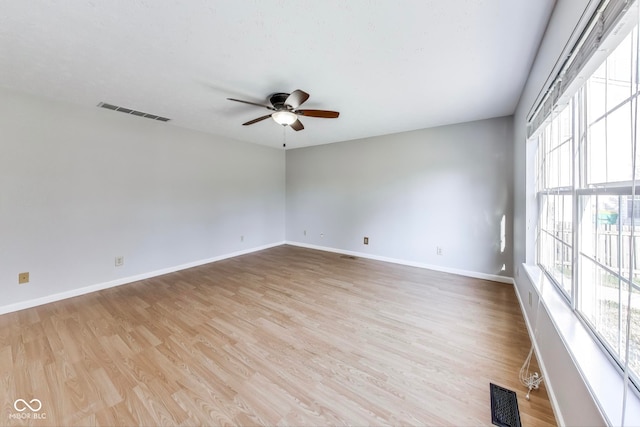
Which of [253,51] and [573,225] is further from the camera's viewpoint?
[253,51]

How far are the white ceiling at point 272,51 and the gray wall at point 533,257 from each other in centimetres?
16

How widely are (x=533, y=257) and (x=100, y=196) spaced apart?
5.14 meters

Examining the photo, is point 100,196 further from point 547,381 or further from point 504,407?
point 547,381

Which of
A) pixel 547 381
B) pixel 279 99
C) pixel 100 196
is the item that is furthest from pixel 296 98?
pixel 100 196

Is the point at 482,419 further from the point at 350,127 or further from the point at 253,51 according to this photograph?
the point at 350,127

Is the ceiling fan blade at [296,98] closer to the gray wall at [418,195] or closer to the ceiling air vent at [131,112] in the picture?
the ceiling air vent at [131,112]

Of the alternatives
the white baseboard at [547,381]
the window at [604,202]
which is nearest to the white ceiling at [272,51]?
the window at [604,202]

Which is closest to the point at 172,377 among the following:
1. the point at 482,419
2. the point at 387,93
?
the point at 482,419

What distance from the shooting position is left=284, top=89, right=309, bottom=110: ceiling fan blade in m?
2.14

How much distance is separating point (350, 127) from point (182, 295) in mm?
3431

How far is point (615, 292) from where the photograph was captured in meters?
1.02

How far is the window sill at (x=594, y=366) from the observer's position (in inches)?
31.2

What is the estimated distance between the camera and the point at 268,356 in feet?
5.98

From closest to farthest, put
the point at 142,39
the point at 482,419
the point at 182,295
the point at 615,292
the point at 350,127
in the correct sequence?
the point at 615,292 < the point at 482,419 < the point at 142,39 < the point at 182,295 < the point at 350,127
